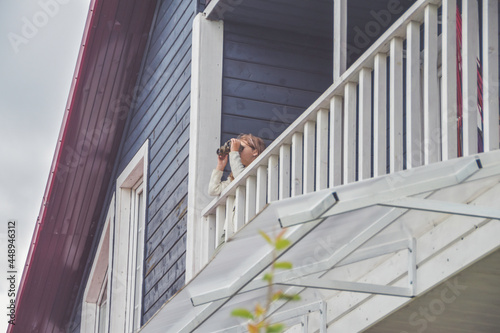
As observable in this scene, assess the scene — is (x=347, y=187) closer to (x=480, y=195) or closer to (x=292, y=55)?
(x=480, y=195)

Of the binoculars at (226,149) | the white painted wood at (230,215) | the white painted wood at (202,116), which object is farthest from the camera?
the white painted wood at (202,116)

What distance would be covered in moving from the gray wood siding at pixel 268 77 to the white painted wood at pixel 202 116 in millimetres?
88

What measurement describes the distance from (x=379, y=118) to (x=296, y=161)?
0.86 metres

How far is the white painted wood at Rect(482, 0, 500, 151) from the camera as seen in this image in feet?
12.3

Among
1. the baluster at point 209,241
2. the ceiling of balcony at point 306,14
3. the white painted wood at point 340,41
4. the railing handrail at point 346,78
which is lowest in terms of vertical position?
the baluster at point 209,241

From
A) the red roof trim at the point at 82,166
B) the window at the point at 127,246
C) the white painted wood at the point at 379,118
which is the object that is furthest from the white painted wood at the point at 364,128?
the red roof trim at the point at 82,166

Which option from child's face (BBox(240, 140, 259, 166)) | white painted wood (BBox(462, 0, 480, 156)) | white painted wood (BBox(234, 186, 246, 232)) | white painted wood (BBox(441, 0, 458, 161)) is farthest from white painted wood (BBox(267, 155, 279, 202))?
white painted wood (BBox(462, 0, 480, 156))

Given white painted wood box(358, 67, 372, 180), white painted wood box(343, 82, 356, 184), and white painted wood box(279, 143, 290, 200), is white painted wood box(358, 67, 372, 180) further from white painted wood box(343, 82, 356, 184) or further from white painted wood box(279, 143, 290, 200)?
white painted wood box(279, 143, 290, 200)

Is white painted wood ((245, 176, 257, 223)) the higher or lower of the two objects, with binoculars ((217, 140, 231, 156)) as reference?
lower

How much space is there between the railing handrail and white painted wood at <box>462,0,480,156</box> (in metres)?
0.30

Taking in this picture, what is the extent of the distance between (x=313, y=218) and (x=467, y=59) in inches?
41.5

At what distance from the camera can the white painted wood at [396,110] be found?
14.5 ft

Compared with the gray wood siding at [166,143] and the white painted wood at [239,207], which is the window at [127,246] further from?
the white painted wood at [239,207]

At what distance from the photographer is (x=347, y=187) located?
346 centimetres
